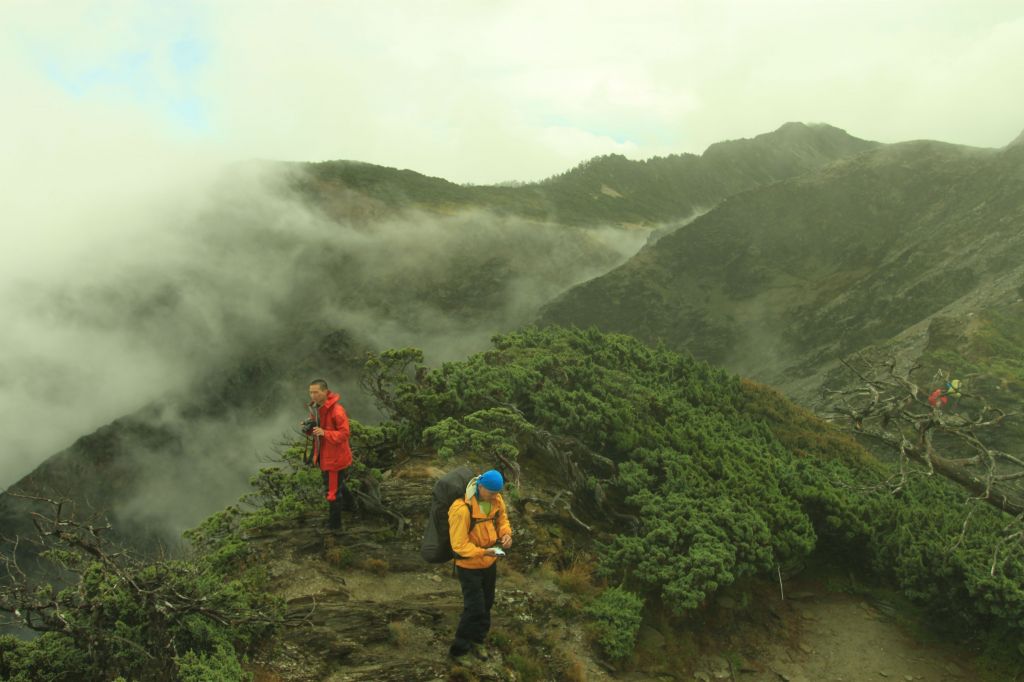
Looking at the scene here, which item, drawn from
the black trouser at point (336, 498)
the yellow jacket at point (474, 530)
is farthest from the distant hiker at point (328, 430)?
the yellow jacket at point (474, 530)

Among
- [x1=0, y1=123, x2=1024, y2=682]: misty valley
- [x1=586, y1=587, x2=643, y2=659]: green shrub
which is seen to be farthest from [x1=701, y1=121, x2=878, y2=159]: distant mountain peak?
[x1=586, y1=587, x2=643, y2=659]: green shrub

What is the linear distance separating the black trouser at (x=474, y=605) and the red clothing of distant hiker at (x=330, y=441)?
2128 millimetres

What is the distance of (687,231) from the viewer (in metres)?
43.2

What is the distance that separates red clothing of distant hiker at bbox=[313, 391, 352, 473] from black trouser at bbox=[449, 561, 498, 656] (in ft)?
6.98

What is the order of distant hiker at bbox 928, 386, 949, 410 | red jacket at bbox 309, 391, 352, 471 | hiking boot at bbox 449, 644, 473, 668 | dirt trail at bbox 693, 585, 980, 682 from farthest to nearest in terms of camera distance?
distant hiker at bbox 928, 386, 949, 410, dirt trail at bbox 693, 585, 980, 682, red jacket at bbox 309, 391, 352, 471, hiking boot at bbox 449, 644, 473, 668

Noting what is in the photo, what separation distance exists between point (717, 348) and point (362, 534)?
100 ft

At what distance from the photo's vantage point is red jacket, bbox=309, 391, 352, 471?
7152 mm

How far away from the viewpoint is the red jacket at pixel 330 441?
23.5 feet

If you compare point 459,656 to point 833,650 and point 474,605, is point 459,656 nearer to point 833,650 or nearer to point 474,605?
point 474,605

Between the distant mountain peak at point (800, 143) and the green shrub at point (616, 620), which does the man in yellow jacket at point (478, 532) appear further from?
the distant mountain peak at point (800, 143)

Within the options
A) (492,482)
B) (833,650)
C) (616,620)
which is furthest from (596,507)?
(492,482)

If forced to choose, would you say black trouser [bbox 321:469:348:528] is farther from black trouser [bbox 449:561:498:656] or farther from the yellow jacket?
the yellow jacket

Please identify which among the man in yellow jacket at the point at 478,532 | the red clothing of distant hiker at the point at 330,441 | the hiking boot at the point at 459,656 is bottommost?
the hiking boot at the point at 459,656

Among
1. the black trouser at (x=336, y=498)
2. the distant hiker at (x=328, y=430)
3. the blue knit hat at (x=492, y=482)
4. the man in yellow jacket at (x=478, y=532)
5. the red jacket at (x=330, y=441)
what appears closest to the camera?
the blue knit hat at (x=492, y=482)
